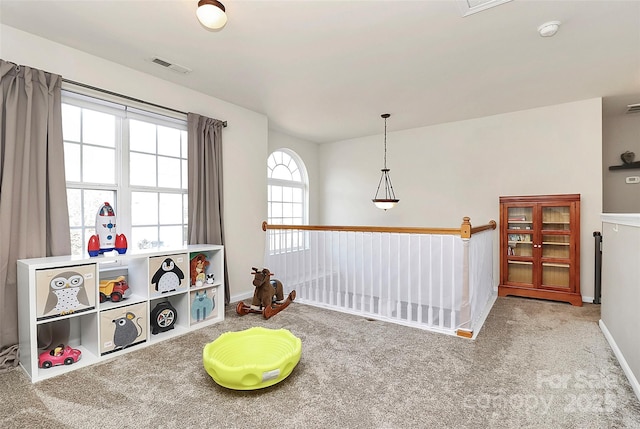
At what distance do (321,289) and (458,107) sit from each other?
9.40ft

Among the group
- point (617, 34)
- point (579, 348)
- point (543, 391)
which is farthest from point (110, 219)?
point (617, 34)

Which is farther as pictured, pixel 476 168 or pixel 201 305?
pixel 476 168

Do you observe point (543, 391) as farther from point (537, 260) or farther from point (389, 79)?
point (389, 79)

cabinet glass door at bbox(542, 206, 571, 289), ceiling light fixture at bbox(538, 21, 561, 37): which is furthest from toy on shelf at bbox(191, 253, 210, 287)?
cabinet glass door at bbox(542, 206, 571, 289)

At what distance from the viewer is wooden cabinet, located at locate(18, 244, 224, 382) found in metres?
2.10

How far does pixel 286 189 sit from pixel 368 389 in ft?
13.0

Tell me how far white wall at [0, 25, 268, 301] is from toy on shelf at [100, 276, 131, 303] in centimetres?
136

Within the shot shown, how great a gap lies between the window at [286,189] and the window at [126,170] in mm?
1741

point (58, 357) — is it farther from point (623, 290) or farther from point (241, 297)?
point (623, 290)

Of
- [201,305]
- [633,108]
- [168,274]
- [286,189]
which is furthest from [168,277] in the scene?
[633,108]

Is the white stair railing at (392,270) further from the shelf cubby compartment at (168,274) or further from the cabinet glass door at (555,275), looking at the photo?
the shelf cubby compartment at (168,274)

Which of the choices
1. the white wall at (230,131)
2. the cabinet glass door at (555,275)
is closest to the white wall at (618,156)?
the cabinet glass door at (555,275)

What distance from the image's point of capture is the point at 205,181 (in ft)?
11.5

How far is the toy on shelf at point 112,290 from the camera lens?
2521mm
